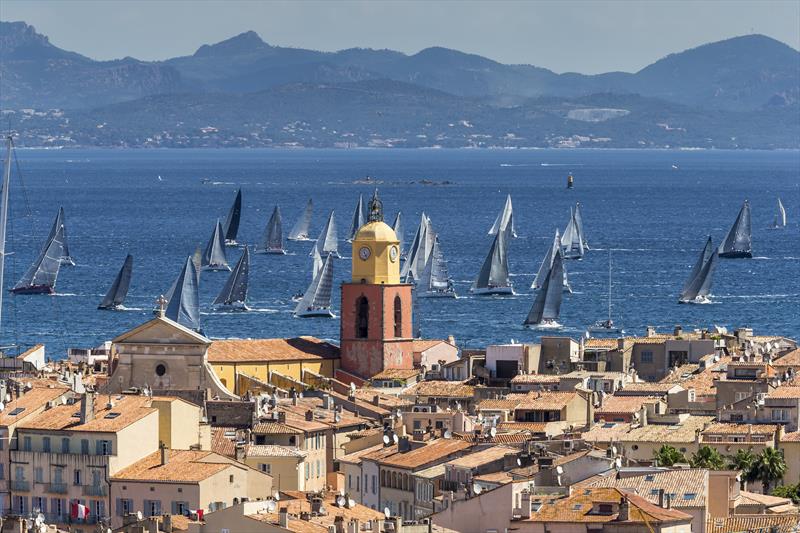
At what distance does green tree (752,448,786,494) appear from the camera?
1855 inches

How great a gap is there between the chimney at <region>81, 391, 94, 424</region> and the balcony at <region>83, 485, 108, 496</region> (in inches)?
63.1

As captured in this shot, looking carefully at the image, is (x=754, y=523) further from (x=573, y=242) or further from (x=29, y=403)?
(x=573, y=242)

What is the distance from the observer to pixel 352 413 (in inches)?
2345

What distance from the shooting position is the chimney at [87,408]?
47.2m

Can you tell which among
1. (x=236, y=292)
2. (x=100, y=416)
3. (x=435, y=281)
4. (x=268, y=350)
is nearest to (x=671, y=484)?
(x=100, y=416)

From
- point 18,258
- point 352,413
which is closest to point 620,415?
point 352,413

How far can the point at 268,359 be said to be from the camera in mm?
70812

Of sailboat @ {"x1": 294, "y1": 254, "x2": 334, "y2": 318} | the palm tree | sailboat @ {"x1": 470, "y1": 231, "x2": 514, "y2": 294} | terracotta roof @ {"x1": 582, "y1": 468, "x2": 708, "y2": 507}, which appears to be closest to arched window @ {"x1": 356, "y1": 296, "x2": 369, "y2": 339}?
the palm tree

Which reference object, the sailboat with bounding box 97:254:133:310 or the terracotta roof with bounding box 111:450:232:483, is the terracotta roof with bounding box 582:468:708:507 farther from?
the sailboat with bounding box 97:254:133:310

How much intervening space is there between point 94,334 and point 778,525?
263 ft

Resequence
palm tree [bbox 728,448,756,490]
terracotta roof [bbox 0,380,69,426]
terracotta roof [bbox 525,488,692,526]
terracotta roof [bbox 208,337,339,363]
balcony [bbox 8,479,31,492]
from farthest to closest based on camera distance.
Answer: terracotta roof [bbox 208,337,339,363] < terracotta roof [bbox 0,380,69,426] < balcony [bbox 8,479,31,492] < palm tree [bbox 728,448,756,490] < terracotta roof [bbox 525,488,692,526]

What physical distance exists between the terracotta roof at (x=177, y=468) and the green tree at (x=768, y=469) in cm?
997

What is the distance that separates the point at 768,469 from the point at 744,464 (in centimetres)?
53

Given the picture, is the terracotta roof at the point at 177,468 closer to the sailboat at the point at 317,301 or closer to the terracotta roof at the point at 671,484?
the terracotta roof at the point at 671,484
